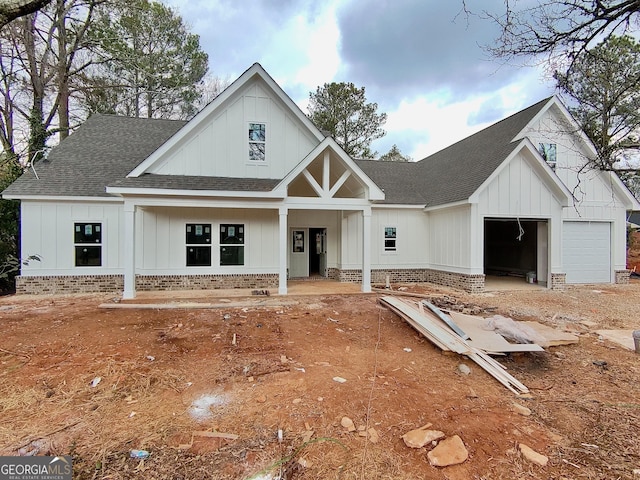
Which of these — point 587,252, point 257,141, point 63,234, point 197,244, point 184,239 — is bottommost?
point 587,252

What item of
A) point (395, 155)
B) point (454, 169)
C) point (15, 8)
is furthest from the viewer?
point (395, 155)

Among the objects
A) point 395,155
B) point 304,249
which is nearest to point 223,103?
point 304,249

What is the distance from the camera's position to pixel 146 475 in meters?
2.64

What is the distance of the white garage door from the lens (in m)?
13.5

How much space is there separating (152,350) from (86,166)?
9729 millimetres

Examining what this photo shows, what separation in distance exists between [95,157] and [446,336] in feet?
44.5

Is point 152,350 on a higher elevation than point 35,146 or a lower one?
lower

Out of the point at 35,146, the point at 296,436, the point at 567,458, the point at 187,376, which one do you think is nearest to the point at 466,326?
the point at 567,458

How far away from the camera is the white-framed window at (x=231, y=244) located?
11.7 metres

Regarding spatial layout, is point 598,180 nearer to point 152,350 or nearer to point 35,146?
point 152,350

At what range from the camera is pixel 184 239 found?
11.4 metres

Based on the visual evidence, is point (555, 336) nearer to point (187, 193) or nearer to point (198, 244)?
point (187, 193)

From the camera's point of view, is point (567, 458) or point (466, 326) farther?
point (466, 326)

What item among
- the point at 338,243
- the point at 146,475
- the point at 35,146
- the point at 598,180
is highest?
the point at 35,146
